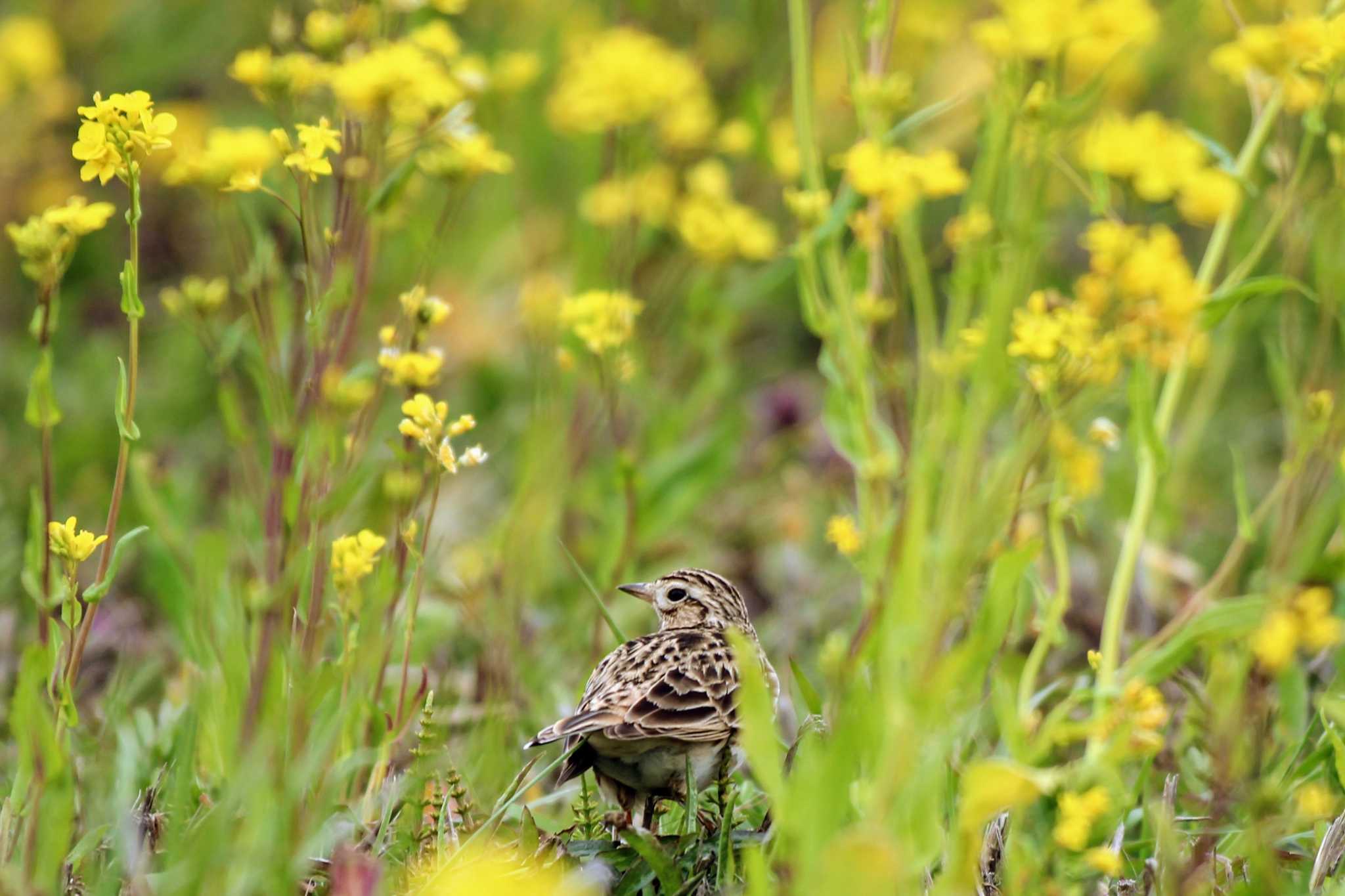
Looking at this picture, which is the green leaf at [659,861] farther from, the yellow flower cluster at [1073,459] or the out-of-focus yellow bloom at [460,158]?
the out-of-focus yellow bloom at [460,158]

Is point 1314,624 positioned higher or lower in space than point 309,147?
lower

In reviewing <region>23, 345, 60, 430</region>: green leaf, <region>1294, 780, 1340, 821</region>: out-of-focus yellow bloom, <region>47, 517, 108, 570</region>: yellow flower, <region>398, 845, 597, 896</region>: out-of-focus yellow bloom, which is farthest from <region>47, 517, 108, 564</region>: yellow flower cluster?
<region>1294, 780, 1340, 821</region>: out-of-focus yellow bloom

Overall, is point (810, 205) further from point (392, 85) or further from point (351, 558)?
point (351, 558)

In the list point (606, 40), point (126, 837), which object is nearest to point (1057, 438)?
point (126, 837)

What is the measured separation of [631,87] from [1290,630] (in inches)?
123

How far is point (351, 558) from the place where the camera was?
3.29 meters

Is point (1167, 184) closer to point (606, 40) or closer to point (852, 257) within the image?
point (852, 257)

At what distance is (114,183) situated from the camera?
330 inches

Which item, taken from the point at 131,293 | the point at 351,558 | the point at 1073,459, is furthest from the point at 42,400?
the point at 1073,459

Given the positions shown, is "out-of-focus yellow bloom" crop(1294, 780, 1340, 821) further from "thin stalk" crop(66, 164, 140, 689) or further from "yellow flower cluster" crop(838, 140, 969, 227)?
"thin stalk" crop(66, 164, 140, 689)

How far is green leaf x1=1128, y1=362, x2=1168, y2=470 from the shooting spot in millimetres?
3301

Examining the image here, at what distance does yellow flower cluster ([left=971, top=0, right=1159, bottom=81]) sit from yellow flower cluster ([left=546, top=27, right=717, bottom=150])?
2.04 metres

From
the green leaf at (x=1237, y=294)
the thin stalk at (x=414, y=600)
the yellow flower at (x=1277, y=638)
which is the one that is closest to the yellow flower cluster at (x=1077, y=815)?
the yellow flower at (x=1277, y=638)

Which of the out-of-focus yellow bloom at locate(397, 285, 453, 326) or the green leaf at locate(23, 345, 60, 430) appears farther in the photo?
the out-of-focus yellow bloom at locate(397, 285, 453, 326)
